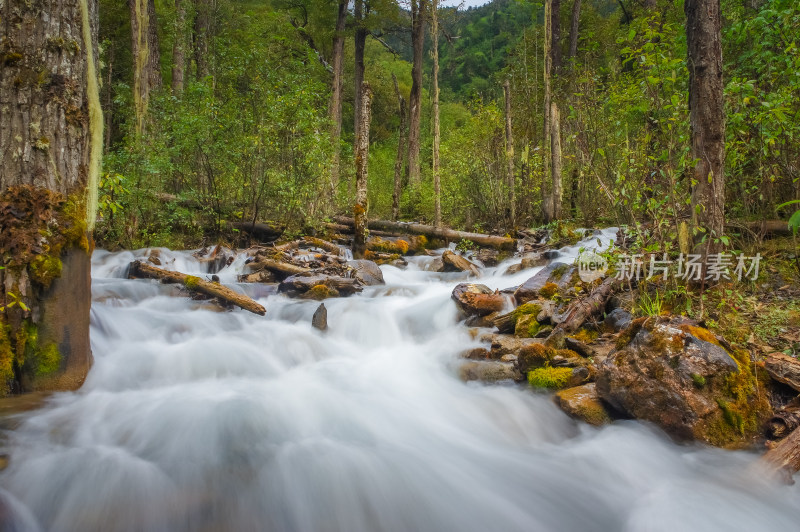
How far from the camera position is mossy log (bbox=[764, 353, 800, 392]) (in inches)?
142

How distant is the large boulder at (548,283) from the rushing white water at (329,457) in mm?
1794

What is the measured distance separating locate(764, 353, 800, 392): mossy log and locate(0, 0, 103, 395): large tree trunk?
18.2 ft

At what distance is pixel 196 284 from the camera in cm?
742

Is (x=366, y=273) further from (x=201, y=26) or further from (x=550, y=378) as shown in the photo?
(x=201, y=26)

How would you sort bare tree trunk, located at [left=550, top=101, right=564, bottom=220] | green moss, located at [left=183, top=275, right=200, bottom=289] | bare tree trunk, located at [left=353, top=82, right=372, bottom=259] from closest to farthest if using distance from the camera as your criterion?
green moss, located at [left=183, top=275, right=200, bottom=289] < bare tree trunk, located at [left=353, top=82, right=372, bottom=259] < bare tree trunk, located at [left=550, top=101, right=564, bottom=220]

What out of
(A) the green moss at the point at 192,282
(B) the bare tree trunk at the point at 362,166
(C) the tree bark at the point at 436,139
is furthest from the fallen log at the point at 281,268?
(C) the tree bark at the point at 436,139

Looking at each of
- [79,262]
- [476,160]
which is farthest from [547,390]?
[476,160]

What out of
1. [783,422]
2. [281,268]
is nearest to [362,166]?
[281,268]

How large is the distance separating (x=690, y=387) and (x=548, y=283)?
3.62m

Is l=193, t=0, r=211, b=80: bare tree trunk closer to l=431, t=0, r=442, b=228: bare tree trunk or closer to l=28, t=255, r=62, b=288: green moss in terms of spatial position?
l=431, t=0, r=442, b=228: bare tree trunk

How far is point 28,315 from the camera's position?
11.7ft

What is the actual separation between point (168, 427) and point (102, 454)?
58 cm

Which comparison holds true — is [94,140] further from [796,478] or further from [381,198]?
[381,198]

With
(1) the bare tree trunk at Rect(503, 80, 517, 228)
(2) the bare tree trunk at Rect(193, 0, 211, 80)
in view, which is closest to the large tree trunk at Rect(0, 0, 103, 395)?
(1) the bare tree trunk at Rect(503, 80, 517, 228)
